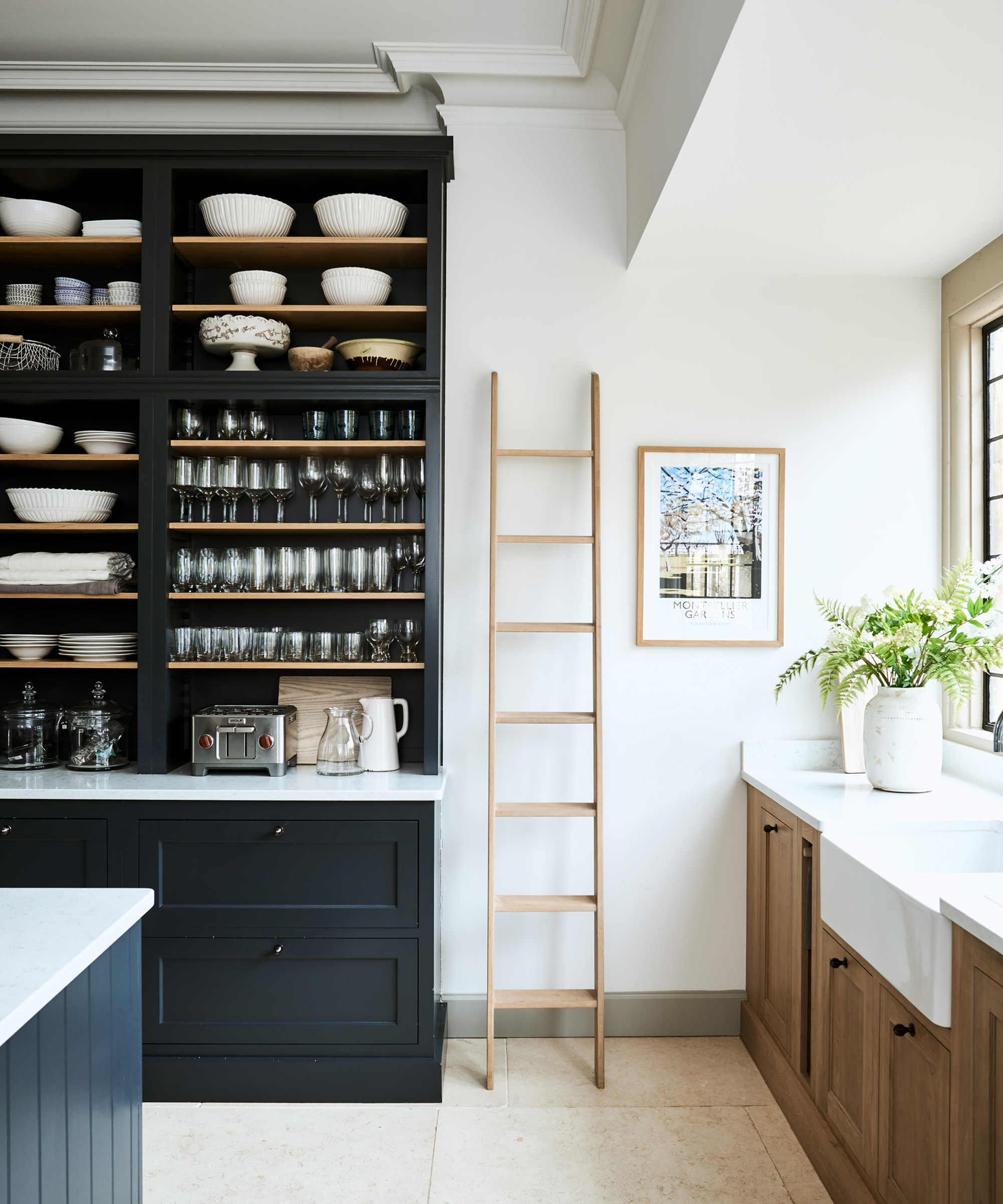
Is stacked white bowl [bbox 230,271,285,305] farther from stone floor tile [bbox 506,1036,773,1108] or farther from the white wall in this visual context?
stone floor tile [bbox 506,1036,773,1108]

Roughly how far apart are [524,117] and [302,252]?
868 millimetres

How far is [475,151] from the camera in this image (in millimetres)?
2854

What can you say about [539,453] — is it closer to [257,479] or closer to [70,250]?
[257,479]

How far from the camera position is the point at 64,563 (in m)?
2.63

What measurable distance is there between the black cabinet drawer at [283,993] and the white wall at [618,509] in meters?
0.41

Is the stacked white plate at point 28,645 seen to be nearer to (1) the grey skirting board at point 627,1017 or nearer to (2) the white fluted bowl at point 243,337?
(2) the white fluted bowl at point 243,337

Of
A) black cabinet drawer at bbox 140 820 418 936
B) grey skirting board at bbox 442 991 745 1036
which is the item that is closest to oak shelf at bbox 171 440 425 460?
black cabinet drawer at bbox 140 820 418 936

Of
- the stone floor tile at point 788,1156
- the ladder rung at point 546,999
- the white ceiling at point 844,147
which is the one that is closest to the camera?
the white ceiling at point 844,147

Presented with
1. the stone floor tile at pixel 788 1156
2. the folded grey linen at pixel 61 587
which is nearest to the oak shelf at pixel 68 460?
the folded grey linen at pixel 61 587

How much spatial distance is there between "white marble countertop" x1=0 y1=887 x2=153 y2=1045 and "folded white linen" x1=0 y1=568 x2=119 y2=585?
1359mm

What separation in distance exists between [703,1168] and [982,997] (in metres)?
1.11

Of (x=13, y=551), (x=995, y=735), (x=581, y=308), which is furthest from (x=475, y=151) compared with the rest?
(x=995, y=735)

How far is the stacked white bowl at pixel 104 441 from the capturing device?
8.77ft

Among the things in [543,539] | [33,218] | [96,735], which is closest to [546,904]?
[543,539]
